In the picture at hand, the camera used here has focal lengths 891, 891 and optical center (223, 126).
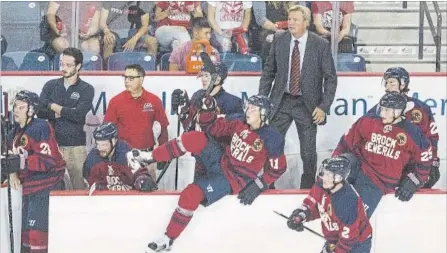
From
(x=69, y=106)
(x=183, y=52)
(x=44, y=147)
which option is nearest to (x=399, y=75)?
(x=183, y=52)

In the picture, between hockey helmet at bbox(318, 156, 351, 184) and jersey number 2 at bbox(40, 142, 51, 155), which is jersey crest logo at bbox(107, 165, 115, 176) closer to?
jersey number 2 at bbox(40, 142, 51, 155)

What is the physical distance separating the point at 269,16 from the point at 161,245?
1.05 meters

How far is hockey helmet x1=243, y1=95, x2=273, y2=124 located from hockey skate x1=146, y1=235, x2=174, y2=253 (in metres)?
0.59

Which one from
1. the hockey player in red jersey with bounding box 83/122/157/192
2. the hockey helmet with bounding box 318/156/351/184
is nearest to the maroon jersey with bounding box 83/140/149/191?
the hockey player in red jersey with bounding box 83/122/157/192

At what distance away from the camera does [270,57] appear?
3.65 m

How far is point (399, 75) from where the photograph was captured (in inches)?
143

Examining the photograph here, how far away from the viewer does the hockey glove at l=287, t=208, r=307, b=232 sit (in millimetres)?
3461

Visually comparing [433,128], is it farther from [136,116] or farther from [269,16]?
[136,116]

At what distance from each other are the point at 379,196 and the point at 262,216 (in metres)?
0.49

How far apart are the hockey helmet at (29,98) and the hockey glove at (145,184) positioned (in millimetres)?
508

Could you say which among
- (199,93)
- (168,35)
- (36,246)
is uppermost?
(168,35)

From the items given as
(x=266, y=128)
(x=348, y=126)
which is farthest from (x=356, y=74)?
(x=266, y=128)

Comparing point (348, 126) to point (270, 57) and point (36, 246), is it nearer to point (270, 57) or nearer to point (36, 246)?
point (270, 57)

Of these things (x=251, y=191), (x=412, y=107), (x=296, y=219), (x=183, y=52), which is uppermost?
(x=183, y=52)
